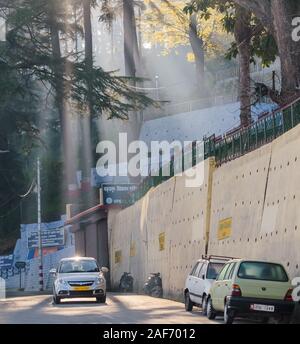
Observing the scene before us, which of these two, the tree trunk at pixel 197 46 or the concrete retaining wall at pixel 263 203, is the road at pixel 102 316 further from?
the tree trunk at pixel 197 46

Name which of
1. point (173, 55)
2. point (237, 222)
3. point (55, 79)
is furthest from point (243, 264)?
point (173, 55)

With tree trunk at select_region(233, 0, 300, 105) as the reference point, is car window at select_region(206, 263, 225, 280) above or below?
below

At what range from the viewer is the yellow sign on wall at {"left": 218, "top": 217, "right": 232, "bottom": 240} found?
31192 mm

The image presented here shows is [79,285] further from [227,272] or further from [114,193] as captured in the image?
[114,193]

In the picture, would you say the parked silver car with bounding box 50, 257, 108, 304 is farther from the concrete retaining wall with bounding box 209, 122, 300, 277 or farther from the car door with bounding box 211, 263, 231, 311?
the car door with bounding box 211, 263, 231, 311

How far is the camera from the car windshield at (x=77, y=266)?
33844mm

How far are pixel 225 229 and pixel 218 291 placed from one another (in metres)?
8.92

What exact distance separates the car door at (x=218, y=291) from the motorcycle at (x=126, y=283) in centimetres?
2575

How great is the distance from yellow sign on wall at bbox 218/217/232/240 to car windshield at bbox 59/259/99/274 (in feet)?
15.8

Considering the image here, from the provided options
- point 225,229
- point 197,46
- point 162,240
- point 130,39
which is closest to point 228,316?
point 225,229

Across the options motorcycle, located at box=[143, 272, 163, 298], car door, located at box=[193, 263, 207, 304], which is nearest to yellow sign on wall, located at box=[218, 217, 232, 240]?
car door, located at box=[193, 263, 207, 304]

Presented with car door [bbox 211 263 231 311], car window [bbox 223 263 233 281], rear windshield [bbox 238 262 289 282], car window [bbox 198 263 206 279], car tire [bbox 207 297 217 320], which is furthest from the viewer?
car window [bbox 198 263 206 279]

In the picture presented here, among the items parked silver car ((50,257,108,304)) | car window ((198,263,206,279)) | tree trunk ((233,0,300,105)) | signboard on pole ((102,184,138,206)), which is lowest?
parked silver car ((50,257,108,304))
